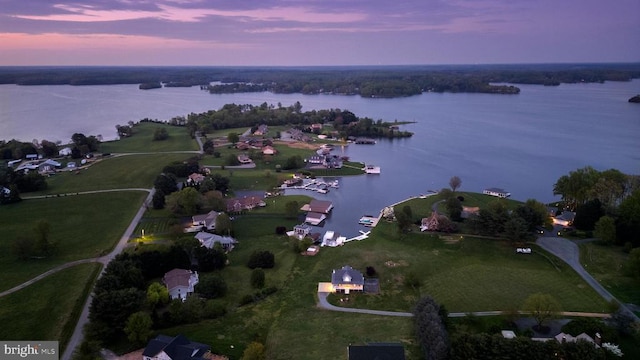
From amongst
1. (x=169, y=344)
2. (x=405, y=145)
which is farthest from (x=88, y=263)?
(x=405, y=145)

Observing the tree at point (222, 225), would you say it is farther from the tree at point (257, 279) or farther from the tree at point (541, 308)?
the tree at point (541, 308)

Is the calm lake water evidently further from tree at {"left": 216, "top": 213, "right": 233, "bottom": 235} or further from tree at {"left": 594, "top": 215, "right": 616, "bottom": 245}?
tree at {"left": 594, "top": 215, "right": 616, "bottom": 245}

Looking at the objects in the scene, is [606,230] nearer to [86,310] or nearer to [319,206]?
[319,206]

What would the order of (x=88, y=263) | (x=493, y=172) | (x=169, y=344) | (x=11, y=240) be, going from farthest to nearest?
(x=493, y=172) < (x=11, y=240) < (x=88, y=263) < (x=169, y=344)

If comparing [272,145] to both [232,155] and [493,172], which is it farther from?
[493,172]

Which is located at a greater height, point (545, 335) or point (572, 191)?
point (572, 191)

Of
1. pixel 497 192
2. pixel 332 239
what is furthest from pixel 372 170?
pixel 332 239
